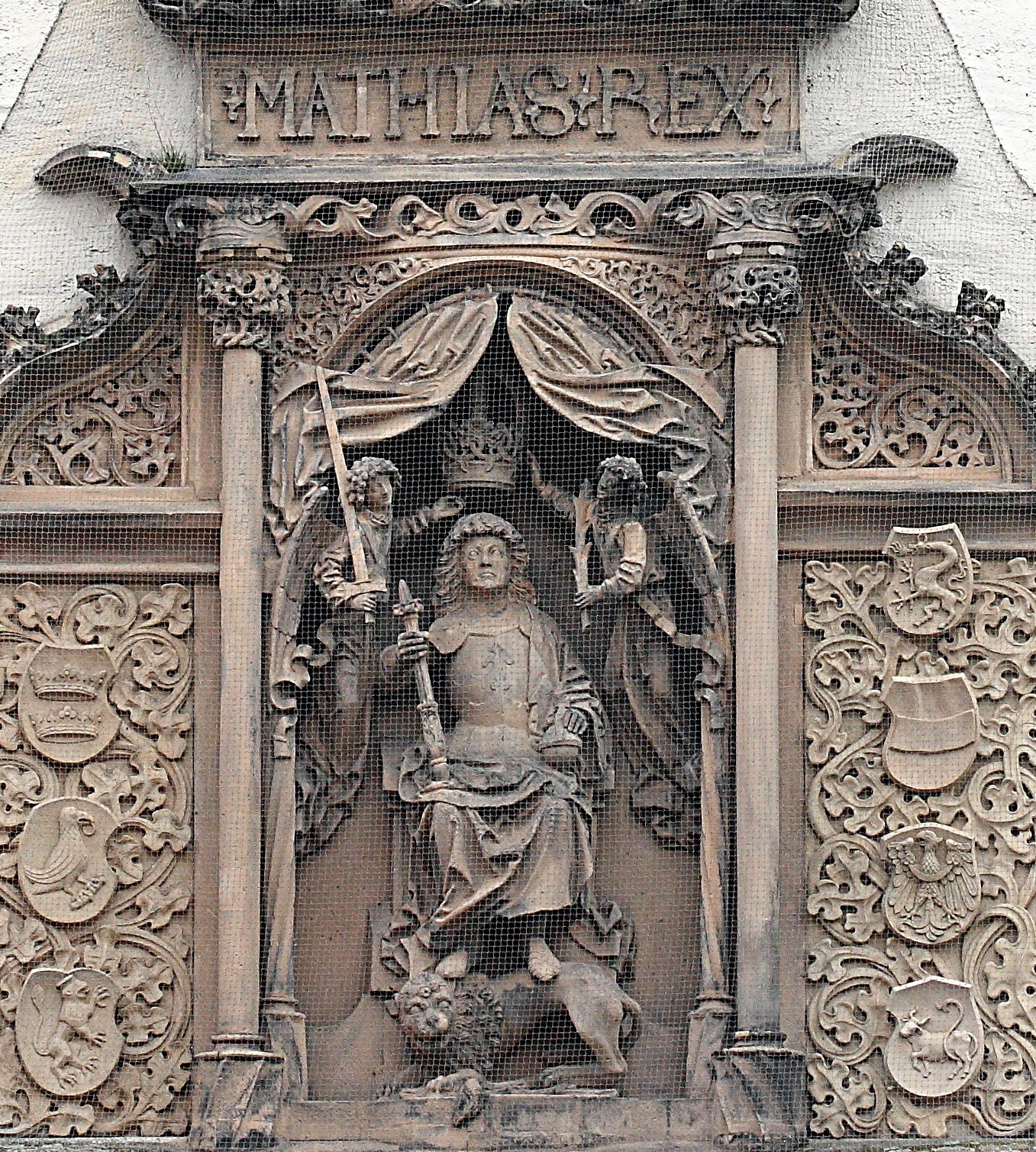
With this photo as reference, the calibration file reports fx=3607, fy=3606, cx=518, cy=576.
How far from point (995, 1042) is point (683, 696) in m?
1.34

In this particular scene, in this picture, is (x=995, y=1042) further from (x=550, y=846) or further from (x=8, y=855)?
(x=8, y=855)

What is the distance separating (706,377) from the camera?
414 inches

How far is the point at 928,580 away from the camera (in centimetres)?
1044

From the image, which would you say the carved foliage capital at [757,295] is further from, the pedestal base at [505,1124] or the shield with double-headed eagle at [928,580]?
the pedestal base at [505,1124]

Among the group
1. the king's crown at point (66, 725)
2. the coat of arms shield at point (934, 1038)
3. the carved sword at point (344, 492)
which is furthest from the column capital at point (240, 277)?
the coat of arms shield at point (934, 1038)

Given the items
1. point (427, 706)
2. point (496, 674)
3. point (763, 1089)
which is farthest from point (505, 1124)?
point (496, 674)

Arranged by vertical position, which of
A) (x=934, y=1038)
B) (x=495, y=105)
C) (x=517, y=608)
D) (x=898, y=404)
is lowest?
(x=934, y=1038)

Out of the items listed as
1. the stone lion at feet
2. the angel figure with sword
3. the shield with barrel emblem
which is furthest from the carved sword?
the shield with barrel emblem

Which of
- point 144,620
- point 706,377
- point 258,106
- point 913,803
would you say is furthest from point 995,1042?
point 258,106

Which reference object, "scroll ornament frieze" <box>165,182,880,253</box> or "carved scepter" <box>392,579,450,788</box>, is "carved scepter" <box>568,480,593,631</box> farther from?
"scroll ornament frieze" <box>165,182,880,253</box>

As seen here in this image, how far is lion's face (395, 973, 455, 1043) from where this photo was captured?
10125mm

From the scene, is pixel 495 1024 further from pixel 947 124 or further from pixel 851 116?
pixel 947 124

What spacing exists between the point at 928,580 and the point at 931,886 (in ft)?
2.90

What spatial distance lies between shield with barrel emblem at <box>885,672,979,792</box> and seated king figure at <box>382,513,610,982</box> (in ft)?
2.81
